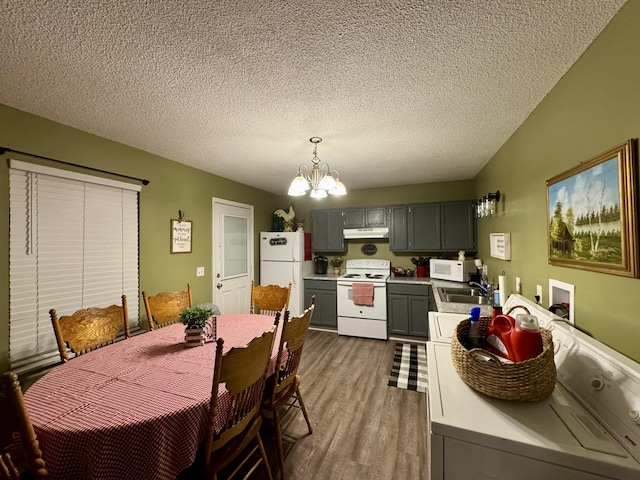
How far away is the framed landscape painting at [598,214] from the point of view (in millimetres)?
956

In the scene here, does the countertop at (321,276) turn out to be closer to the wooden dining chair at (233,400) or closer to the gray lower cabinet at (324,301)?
the gray lower cabinet at (324,301)

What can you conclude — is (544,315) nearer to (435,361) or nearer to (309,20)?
(435,361)

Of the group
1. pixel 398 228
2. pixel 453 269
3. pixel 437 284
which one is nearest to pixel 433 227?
pixel 398 228

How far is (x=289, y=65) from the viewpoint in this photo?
136 cm

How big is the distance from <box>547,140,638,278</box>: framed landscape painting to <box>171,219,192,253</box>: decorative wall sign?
3319 millimetres

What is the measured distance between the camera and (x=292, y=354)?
1.79 meters

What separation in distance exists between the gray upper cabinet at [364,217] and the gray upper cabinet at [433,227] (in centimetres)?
15

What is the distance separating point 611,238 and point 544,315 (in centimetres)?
54

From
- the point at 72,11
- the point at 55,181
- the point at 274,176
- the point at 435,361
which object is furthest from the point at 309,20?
the point at 274,176

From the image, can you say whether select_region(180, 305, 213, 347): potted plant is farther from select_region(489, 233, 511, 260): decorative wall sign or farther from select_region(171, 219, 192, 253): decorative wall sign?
select_region(489, 233, 511, 260): decorative wall sign

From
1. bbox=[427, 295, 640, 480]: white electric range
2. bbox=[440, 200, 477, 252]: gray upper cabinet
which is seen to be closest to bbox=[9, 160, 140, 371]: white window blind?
Answer: bbox=[427, 295, 640, 480]: white electric range

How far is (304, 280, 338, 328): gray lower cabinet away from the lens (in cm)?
420

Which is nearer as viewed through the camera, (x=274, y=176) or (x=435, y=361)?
(x=435, y=361)

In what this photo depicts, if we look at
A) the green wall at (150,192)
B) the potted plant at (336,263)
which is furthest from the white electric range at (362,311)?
the green wall at (150,192)
